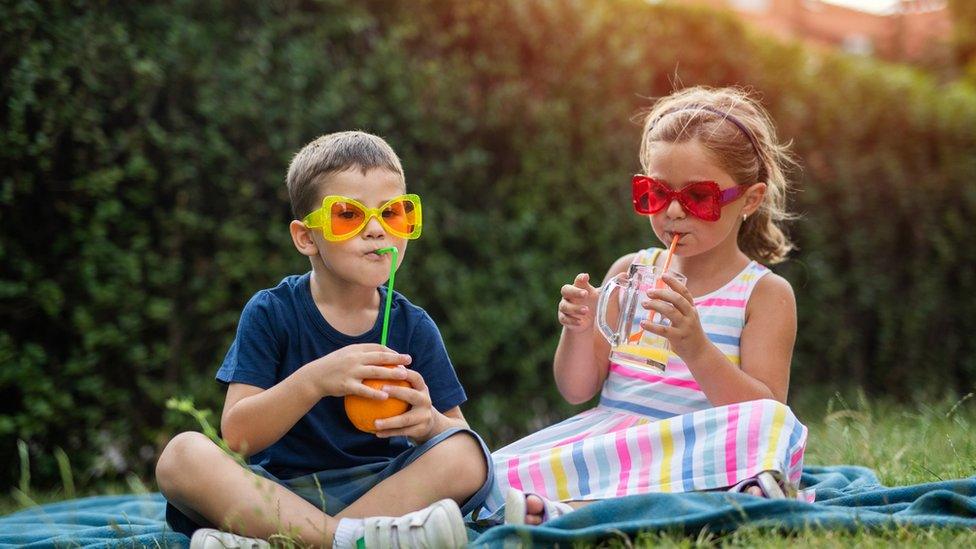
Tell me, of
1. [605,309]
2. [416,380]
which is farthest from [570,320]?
[416,380]

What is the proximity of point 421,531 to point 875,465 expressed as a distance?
2009 millimetres

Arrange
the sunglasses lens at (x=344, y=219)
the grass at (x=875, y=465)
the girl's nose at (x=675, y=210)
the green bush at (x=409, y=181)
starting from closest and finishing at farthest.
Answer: the grass at (x=875, y=465) → the sunglasses lens at (x=344, y=219) → the girl's nose at (x=675, y=210) → the green bush at (x=409, y=181)

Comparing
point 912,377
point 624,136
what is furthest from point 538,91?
point 912,377

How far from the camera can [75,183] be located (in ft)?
13.3

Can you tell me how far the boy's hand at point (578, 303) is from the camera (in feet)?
9.38

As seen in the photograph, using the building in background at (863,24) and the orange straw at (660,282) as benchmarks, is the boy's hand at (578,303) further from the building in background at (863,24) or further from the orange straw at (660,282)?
the building in background at (863,24)

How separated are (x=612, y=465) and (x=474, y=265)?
8.52 feet

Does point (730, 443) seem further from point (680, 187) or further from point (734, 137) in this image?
point (734, 137)

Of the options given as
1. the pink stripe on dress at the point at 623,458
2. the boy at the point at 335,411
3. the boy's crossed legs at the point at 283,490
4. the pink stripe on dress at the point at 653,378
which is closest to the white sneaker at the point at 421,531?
the boy at the point at 335,411

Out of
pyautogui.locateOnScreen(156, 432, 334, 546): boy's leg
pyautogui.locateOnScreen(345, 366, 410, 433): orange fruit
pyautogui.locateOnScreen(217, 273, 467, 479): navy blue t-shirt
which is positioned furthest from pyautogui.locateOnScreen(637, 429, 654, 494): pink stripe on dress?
pyautogui.locateOnScreen(156, 432, 334, 546): boy's leg

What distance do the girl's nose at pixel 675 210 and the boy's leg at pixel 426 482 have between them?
0.93 metres

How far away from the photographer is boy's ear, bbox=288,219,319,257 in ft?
8.81

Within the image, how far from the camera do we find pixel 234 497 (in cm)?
239

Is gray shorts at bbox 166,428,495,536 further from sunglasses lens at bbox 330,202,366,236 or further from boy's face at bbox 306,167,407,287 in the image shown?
sunglasses lens at bbox 330,202,366,236
